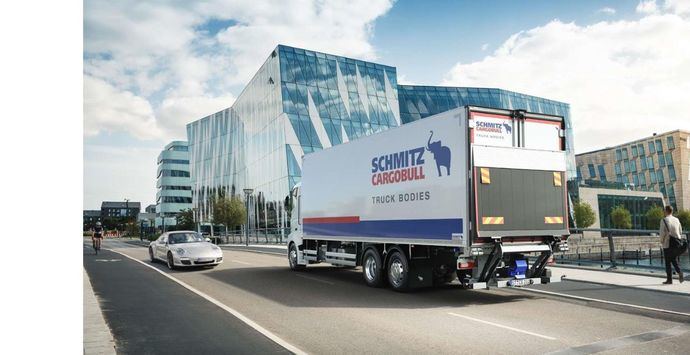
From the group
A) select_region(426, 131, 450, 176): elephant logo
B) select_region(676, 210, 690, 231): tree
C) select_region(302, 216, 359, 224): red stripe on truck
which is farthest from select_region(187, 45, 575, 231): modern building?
select_region(676, 210, 690, 231): tree

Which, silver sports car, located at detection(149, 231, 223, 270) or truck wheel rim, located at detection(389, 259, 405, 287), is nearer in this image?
truck wheel rim, located at detection(389, 259, 405, 287)

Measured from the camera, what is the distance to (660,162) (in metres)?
92.3

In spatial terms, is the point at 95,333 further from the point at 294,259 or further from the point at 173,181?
the point at 173,181

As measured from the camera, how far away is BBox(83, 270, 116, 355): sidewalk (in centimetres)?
602

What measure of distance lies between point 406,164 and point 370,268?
280 centimetres

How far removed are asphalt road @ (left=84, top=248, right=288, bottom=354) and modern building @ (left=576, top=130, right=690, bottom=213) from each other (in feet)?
276

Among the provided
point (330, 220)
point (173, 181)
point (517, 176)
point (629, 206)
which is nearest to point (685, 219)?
point (629, 206)

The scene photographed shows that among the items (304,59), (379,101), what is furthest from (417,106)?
(304,59)

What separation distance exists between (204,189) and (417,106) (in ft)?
119

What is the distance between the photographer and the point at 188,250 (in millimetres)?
16625

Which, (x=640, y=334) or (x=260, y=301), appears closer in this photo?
(x=640, y=334)

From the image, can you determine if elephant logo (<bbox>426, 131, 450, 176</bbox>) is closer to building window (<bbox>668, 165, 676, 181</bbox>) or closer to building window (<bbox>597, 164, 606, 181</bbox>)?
building window (<bbox>668, 165, 676, 181</bbox>)

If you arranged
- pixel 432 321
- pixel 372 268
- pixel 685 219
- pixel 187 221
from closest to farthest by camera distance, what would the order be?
pixel 432 321, pixel 372 268, pixel 187 221, pixel 685 219
